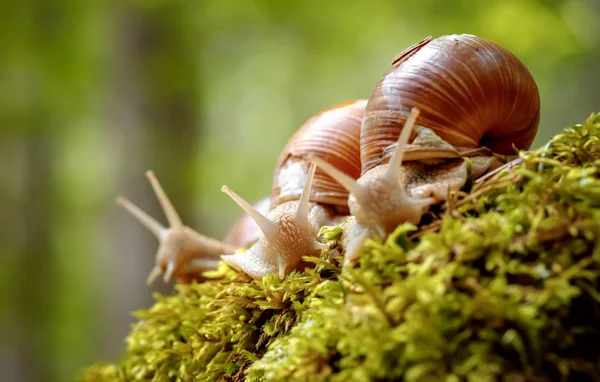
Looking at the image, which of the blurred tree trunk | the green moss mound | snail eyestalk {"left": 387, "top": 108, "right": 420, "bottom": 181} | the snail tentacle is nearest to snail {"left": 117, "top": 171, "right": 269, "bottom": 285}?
the snail tentacle

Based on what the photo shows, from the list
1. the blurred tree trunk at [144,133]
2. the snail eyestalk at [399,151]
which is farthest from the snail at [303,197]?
the blurred tree trunk at [144,133]

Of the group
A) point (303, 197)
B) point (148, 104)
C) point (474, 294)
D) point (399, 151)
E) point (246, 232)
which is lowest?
point (246, 232)

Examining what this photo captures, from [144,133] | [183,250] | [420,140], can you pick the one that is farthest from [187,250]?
[144,133]

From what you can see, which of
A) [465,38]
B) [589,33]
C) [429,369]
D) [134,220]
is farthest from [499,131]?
[589,33]

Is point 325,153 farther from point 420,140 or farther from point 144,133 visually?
point 144,133

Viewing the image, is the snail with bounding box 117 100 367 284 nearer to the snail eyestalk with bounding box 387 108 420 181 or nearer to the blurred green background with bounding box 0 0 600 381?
the snail eyestalk with bounding box 387 108 420 181

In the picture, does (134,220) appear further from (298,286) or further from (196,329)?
(298,286)
